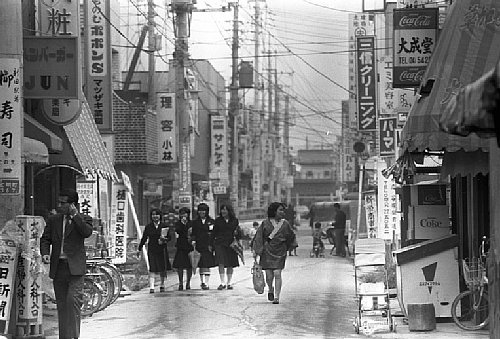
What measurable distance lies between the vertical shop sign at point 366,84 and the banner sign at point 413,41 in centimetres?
1303

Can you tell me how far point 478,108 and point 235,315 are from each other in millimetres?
13147

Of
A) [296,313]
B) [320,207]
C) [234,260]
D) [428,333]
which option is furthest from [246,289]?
[320,207]

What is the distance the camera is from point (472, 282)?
50.5ft

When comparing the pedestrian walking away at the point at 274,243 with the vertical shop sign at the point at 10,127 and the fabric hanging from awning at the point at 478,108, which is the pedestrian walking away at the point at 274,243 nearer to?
the vertical shop sign at the point at 10,127

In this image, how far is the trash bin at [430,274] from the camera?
16.3 metres

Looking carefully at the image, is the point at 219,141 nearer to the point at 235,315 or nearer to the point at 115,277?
the point at 115,277

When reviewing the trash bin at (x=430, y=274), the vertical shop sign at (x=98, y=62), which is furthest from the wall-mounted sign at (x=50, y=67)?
the trash bin at (x=430, y=274)

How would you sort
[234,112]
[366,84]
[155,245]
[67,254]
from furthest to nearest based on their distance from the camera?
[234,112], [366,84], [155,245], [67,254]

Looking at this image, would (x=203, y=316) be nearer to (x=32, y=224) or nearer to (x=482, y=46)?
(x=32, y=224)

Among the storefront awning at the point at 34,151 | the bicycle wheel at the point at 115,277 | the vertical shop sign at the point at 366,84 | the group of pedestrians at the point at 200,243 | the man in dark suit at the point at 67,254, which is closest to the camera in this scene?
the man in dark suit at the point at 67,254

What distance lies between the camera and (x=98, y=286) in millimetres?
18453

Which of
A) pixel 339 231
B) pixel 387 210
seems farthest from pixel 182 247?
pixel 339 231

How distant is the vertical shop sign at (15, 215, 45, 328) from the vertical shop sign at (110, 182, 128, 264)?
872 cm

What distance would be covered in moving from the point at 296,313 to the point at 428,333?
375cm
